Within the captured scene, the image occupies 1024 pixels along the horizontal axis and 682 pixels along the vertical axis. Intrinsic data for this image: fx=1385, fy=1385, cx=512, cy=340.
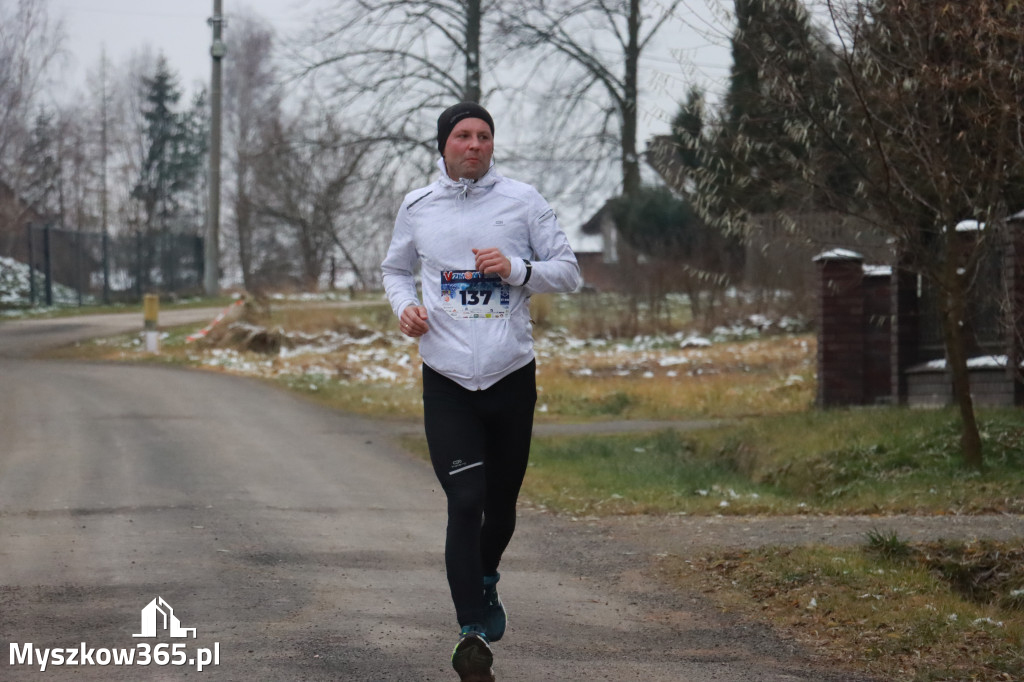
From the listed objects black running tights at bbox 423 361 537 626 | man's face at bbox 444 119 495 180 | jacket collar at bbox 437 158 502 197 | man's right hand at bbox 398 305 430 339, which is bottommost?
black running tights at bbox 423 361 537 626

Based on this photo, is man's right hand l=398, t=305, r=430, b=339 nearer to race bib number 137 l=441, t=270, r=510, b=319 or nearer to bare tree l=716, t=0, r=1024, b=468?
race bib number 137 l=441, t=270, r=510, b=319

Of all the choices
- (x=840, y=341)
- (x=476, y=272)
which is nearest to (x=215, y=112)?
(x=840, y=341)

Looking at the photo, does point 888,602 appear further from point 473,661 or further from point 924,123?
point 924,123

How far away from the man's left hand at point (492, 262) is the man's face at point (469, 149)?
0.35 m

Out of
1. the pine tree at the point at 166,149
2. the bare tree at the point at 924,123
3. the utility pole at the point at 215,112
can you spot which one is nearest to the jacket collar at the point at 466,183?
the bare tree at the point at 924,123

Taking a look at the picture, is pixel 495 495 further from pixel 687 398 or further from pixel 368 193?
pixel 368 193

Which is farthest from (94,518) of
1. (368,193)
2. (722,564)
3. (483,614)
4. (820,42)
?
(368,193)

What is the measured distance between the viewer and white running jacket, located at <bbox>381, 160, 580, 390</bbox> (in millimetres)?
Result: 4863

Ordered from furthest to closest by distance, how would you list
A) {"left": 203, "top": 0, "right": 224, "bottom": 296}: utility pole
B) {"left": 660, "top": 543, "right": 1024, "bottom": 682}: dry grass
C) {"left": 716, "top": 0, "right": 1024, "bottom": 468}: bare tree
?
{"left": 203, "top": 0, "right": 224, "bottom": 296}: utility pole → {"left": 716, "top": 0, "right": 1024, "bottom": 468}: bare tree → {"left": 660, "top": 543, "right": 1024, "bottom": 682}: dry grass

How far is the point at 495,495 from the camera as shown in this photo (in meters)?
5.13

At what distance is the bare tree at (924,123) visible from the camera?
853 cm

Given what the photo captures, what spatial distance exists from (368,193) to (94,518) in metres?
21.6

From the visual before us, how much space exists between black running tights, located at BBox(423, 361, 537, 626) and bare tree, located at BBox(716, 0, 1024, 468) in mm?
4254

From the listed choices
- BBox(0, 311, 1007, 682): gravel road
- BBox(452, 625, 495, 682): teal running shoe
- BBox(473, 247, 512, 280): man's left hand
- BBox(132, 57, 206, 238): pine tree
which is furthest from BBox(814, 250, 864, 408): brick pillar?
BBox(132, 57, 206, 238): pine tree
